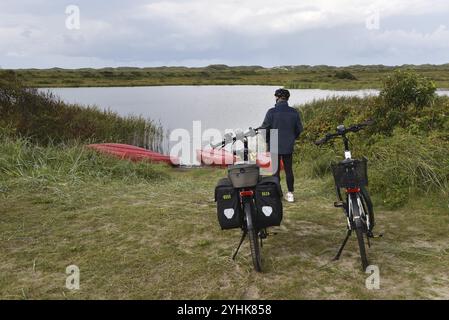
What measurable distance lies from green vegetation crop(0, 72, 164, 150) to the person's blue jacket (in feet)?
30.9

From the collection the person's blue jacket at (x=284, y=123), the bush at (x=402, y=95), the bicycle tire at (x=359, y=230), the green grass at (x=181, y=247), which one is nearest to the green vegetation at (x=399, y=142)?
the bush at (x=402, y=95)

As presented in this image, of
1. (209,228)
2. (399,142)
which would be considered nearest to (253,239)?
(209,228)

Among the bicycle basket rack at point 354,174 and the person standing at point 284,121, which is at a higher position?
the person standing at point 284,121

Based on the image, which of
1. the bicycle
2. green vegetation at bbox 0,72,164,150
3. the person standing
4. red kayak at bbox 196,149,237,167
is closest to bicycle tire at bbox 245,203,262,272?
the bicycle

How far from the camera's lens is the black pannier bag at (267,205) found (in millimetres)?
5285

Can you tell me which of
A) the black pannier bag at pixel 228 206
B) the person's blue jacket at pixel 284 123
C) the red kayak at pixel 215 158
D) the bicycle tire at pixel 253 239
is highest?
the person's blue jacket at pixel 284 123

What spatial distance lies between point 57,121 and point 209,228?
14.0 meters

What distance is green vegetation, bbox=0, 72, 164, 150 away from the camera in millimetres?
17344

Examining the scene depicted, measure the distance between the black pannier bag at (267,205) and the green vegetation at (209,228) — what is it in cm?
64

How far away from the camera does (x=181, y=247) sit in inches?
248

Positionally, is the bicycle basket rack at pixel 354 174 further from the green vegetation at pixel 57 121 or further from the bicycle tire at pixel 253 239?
the green vegetation at pixel 57 121
